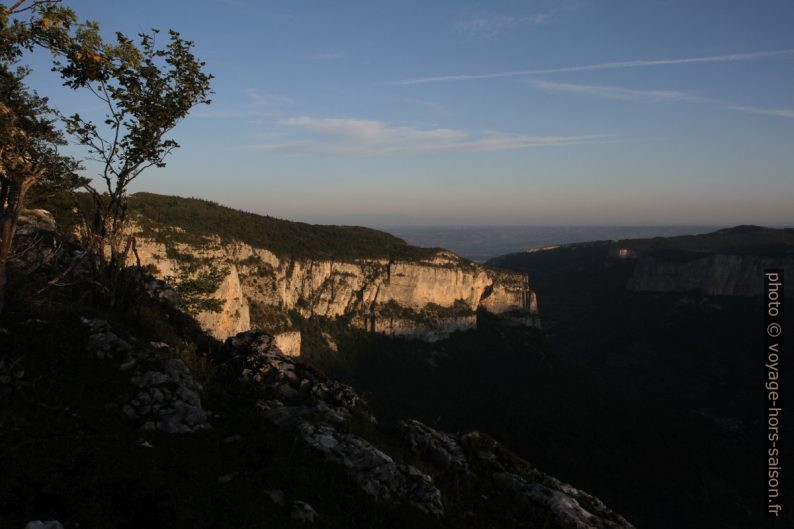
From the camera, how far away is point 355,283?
463 feet

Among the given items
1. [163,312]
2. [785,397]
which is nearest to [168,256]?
[163,312]

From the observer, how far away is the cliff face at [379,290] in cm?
11094

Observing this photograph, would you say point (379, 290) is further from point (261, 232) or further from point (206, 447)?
point (206, 447)

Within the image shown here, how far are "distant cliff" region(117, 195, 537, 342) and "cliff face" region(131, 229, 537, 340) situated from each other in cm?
27

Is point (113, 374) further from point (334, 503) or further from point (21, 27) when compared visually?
point (21, 27)

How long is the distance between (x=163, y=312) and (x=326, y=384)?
9787 mm

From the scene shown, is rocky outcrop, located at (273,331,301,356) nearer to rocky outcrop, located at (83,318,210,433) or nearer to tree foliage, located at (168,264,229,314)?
tree foliage, located at (168,264,229,314)

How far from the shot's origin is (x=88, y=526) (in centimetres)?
856

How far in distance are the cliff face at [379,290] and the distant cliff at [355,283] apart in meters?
0.27

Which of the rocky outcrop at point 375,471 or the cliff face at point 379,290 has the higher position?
the rocky outcrop at point 375,471

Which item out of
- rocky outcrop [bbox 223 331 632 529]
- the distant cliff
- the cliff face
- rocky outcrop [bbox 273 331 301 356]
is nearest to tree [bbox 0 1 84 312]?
rocky outcrop [bbox 223 331 632 529]

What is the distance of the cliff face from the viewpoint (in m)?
111

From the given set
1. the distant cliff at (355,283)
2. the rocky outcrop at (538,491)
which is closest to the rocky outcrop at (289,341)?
the distant cliff at (355,283)

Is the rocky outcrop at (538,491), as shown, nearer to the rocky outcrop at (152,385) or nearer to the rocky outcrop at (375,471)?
the rocky outcrop at (375,471)
